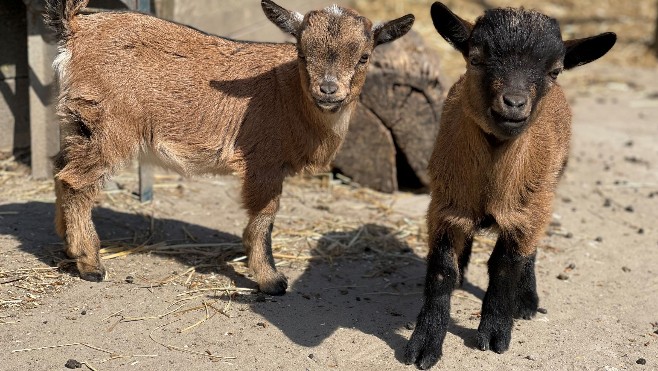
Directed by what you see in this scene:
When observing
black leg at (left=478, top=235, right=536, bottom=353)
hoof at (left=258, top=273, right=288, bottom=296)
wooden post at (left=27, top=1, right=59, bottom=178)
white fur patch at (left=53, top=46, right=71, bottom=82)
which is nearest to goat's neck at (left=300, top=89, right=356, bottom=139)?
hoof at (left=258, top=273, right=288, bottom=296)

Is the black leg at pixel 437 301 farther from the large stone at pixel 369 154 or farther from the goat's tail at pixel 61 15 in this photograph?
the large stone at pixel 369 154

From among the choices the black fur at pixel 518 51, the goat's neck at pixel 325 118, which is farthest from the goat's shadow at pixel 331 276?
the black fur at pixel 518 51

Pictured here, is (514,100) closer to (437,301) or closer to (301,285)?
(437,301)

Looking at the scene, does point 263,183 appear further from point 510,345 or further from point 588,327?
point 588,327

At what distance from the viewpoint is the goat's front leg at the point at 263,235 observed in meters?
5.87

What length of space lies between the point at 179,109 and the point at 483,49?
217cm

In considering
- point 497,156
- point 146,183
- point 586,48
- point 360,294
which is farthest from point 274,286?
point 586,48

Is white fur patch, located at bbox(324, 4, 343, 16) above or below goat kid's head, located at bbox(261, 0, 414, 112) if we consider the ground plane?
above

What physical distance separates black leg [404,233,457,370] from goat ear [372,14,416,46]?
141 centimetres

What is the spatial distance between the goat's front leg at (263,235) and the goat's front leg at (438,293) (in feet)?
3.83

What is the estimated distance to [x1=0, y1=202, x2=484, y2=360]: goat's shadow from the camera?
5.60 metres

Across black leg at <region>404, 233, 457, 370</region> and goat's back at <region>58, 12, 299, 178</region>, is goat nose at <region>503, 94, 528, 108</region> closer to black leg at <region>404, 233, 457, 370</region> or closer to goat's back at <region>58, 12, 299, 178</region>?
black leg at <region>404, 233, 457, 370</region>

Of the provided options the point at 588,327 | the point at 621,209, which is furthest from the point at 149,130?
the point at 621,209

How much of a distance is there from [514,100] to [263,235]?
2156 mm
